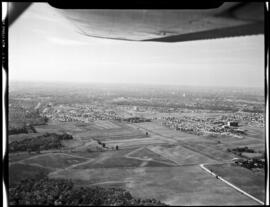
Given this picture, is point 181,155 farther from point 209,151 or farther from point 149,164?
point 149,164

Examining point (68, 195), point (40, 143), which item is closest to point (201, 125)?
point (40, 143)

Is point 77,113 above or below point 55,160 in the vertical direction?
above

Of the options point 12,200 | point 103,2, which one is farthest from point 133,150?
point 103,2

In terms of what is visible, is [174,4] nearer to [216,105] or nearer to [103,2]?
[103,2]

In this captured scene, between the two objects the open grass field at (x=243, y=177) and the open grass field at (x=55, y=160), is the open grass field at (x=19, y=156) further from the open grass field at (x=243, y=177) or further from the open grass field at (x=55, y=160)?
the open grass field at (x=243, y=177)

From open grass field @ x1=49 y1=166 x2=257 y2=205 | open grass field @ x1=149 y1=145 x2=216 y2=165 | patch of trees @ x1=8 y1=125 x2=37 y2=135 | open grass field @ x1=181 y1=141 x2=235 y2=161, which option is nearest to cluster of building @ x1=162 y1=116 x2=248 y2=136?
open grass field @ x1=181 y1=141 x2=235 y2=161

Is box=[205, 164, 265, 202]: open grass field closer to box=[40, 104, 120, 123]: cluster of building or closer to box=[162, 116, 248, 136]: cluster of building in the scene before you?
box=[162, 116, 248, 136]: cluster of building
